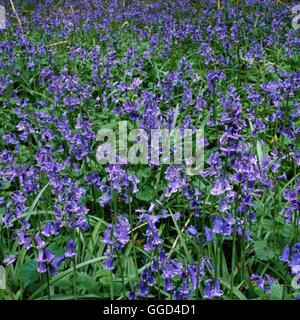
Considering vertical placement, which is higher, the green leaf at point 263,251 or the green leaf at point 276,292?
the green leaf at point 263,251

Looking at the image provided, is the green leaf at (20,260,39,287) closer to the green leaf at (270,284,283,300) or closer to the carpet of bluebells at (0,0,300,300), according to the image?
the carpet of bluebells at (0,0,300,300)

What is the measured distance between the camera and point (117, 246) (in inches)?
96.9

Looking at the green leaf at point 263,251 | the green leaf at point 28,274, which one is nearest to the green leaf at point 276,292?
the green leaf at point 263,251

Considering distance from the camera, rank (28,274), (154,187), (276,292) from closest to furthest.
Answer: (276,292) < (28,274) < (154,187)

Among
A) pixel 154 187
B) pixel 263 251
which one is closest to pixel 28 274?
pixel 154 187

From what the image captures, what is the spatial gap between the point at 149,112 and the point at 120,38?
4398 millimetres

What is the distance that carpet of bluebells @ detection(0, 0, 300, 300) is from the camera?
102 inches

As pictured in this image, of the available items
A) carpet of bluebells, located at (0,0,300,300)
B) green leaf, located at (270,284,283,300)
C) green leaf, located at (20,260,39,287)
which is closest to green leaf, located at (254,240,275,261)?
carpet of bluebells, located at (0,0,300,300)

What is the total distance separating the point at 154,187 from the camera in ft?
12.9

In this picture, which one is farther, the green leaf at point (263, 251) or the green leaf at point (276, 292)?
the green leaf at point (263, 251)

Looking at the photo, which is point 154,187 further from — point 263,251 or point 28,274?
point 28,274

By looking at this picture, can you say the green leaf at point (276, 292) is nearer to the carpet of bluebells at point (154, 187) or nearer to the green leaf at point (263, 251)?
the carpet of bluebells at point (154, 187)

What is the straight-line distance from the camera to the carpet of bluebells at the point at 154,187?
2.59m
